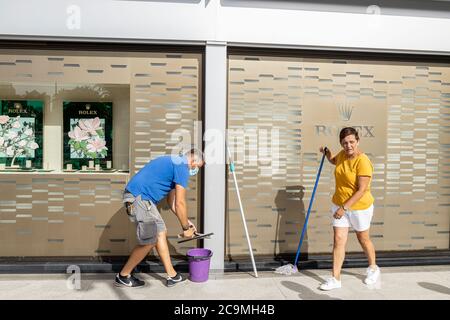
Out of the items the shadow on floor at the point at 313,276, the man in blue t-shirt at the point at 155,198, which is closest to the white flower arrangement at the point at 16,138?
the man in blue t-shirt at the point at 155,198

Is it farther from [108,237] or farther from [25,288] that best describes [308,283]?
[25,288]

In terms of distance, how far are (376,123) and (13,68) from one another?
497 centimetres

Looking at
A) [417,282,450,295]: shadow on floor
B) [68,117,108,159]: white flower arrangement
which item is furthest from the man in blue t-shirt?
[417,282,450,295]: shadow on floor

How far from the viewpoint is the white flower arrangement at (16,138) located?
4770 mm

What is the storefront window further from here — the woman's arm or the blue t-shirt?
the woman's arm

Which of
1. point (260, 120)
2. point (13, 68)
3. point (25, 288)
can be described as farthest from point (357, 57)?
point (25, 288)

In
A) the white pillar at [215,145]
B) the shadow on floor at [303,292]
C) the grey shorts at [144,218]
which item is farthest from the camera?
the white pillar at [215,145]

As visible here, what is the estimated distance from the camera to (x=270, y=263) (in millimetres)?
4684

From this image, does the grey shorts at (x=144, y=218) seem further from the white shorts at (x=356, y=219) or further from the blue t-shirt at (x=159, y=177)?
the white shorts at (x=356, y=219)

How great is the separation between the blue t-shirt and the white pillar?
0.65m

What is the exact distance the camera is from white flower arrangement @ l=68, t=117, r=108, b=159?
4.86 metres

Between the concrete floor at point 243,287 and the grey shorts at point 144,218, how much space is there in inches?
23.8

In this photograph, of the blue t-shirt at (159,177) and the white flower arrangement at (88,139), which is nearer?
the blue t-shirt at (159,177)

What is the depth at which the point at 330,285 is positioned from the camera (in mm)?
3965
